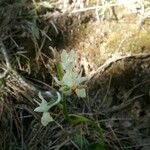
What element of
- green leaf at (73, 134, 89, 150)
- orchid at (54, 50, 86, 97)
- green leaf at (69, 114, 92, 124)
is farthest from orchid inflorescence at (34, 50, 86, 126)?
green leaf at (73, 134, 89, 150)

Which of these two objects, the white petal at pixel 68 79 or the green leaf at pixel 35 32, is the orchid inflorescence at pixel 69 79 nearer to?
the white petal at pixel 68 79

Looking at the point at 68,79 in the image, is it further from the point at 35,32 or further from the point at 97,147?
the point at 35,32

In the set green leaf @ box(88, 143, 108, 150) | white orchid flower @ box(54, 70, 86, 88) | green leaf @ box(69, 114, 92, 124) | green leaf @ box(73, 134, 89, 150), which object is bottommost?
green leaf @ box(88, 143, 108, 150)

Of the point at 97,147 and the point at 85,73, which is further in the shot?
the point at 85,73

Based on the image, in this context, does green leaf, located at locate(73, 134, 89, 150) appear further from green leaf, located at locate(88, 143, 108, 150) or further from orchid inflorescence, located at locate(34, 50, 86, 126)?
orchid inflorescence, located at locate(34, 50, 86, 126)

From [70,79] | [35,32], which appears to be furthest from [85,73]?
[70,79]

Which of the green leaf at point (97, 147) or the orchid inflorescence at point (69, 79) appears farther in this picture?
the green leaf at point (97, 147)

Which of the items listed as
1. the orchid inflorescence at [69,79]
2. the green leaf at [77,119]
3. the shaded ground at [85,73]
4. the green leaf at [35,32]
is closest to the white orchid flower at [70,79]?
the orchid inflorescence at [69,79]

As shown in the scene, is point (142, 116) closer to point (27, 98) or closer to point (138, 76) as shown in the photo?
point (138, 76)
